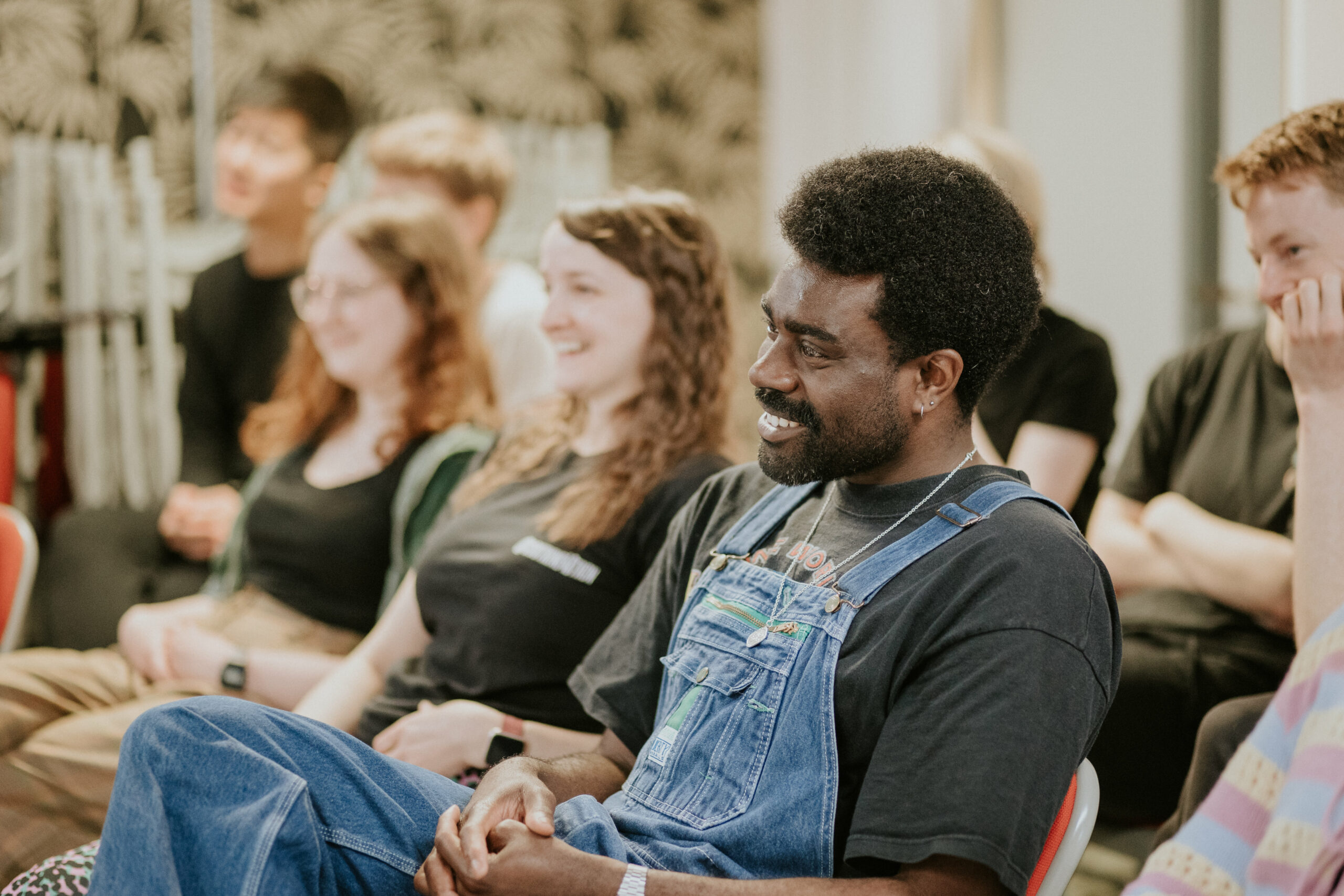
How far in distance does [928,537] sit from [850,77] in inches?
135

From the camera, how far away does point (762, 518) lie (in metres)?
1.40

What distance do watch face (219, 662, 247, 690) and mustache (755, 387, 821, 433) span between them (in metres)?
1.20

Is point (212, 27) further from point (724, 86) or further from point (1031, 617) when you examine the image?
point (1031, 617)

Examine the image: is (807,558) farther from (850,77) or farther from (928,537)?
(850,77)

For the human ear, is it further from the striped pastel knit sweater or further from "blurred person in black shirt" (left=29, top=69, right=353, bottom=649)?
"blurred person in black shirt" (left=29, top=69, right=353, bottom=649)

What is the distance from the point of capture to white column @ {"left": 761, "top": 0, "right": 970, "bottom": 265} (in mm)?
3922

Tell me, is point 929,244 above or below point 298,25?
below

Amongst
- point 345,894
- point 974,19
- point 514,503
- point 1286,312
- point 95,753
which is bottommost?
point 95,753

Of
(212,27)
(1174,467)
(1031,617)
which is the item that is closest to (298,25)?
(212,27)

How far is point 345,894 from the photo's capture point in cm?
121

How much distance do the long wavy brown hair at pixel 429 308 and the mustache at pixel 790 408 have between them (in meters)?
1.11

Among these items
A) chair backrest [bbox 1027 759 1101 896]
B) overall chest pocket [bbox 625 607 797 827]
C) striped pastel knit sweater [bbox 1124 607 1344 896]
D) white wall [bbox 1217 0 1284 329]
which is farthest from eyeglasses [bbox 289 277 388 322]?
white wall [bbox 1217 0 1284 329]

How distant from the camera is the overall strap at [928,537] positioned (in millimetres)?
1188

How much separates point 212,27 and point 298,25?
269 millimetres
